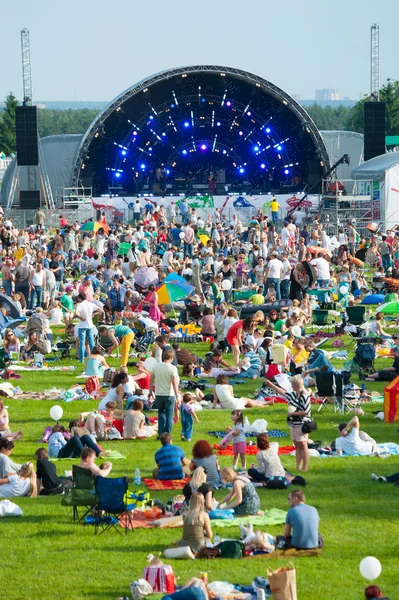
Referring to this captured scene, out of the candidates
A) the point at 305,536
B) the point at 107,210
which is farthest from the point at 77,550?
the point at 107,210

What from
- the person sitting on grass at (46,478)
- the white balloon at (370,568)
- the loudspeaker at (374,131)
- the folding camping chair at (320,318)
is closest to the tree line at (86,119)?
the loudspeaker at (374,131)

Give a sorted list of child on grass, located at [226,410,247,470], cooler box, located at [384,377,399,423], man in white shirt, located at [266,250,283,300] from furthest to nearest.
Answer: man in white shirt, located at [266,250,283,300] < cooler box, located at [384,377,399,423] < child on grass, located at [226,410,247,470]

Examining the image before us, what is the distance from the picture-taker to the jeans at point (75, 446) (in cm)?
1597

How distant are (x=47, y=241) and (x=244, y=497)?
2664cm

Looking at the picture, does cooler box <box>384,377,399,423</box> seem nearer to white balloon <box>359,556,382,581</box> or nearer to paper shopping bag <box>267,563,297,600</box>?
white balloon <box>359,556,382,581</box>

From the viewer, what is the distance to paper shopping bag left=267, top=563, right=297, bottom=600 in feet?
34.3

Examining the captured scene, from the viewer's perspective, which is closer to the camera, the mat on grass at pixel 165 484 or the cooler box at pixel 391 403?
the mat on grass at pixel 165 484

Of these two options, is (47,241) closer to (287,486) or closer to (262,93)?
(262,93)

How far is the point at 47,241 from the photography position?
39.2 m

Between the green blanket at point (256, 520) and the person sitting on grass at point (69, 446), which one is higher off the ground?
the person sitting on grass at point (69, 446)

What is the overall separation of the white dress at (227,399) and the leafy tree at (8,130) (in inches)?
3351

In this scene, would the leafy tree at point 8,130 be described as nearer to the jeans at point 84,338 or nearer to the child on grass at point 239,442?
the jeans at point 84,338

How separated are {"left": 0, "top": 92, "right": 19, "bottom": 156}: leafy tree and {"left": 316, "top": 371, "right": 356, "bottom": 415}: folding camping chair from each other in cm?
8551

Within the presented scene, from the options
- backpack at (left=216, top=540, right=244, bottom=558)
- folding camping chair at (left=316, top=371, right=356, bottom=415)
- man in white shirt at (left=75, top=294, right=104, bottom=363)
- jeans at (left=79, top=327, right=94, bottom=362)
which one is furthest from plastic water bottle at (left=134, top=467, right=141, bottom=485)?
jeans at (left=79, top=327, right=94, bottom=362)
